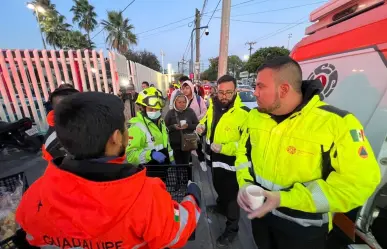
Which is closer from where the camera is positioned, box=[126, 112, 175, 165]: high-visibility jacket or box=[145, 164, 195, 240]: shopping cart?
box=[145, 164, 195, 240]: shopping cart

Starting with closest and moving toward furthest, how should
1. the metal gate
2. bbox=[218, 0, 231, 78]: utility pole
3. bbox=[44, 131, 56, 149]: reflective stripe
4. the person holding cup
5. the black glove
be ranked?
the black glove < bbox=[44, 131, 56, 149]: reflective stripe < the person holding cup < bbox=[218, 0, 231, 78]: utility pole < the metal gate

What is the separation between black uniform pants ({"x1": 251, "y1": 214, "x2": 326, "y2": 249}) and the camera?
130 centimetres

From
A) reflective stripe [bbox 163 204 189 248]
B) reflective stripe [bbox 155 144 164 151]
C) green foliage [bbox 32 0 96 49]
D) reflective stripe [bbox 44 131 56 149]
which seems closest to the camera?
reflective stripe [bbox 163 204 189 248]

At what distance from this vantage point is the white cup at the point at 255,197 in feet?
3.44

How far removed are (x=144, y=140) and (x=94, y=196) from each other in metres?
1.33

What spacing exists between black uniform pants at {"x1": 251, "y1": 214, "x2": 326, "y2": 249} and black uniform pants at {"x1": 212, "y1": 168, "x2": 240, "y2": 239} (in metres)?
0.66

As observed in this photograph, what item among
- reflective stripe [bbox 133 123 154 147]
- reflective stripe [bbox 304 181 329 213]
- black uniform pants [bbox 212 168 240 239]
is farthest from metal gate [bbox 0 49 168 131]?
reflective stripe [bbox 304 181 329 213]

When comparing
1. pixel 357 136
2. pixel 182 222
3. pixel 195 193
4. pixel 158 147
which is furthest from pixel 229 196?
pixel 357 136

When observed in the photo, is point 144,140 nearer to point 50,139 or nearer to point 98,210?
point 50,139

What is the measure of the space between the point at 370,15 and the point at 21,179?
3393 millimetres

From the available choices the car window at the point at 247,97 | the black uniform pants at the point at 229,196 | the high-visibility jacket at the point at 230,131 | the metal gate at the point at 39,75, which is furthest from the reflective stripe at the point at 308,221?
the car window at the point at 247,97

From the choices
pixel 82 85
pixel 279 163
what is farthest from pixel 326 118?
pixel 82 85

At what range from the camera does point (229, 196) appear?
2359 mm

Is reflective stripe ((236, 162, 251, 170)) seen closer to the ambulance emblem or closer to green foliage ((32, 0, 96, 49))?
the ambulance emblem
